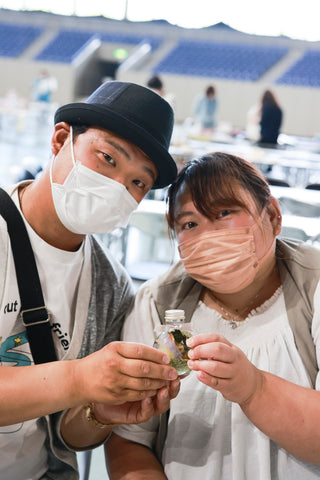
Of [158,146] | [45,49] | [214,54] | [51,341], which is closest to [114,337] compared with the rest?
[51,341]

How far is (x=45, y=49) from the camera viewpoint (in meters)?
20.5

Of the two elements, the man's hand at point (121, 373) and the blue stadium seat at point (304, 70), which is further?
the blue stadium seat at point (304, 70)

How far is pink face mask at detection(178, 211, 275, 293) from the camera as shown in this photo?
1.34 metres

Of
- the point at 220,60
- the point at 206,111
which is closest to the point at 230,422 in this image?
the point at 206,111

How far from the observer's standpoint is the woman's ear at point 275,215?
1.42 m

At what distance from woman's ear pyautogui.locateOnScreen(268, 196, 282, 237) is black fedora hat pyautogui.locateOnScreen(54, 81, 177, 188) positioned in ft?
0.91

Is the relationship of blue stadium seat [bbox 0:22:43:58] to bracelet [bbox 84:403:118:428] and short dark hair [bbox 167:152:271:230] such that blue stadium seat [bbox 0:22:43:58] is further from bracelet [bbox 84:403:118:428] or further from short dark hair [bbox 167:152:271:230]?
bracelet [bbox 84:403:118:428]

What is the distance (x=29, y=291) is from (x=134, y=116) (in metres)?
0.53

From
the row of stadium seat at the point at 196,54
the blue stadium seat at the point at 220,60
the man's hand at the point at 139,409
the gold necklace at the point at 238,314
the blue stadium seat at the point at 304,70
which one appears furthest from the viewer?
the blue stadium seat at the point at 220,60

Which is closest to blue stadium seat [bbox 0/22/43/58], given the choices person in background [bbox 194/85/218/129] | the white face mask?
person in background [bbox 194/85/218/129]

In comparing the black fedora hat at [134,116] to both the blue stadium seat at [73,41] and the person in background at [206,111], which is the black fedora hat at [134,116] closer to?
the person in background at [206,111]

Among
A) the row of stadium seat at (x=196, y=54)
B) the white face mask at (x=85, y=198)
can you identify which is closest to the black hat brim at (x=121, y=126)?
the white face mask at (x=85, y=198)

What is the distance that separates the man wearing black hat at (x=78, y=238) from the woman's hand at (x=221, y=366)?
0.14m

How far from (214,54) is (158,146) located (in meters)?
19.3
